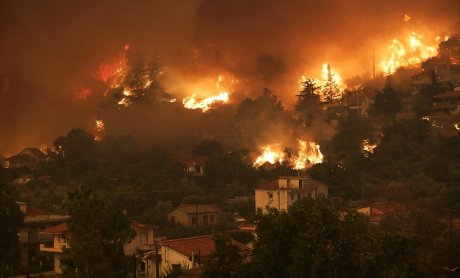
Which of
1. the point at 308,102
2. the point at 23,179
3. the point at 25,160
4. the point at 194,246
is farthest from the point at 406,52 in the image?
the point at 194,246

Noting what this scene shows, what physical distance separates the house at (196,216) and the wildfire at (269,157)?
1416cm

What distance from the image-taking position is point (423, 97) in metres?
70.2

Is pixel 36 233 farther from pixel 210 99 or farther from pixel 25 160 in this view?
pixel 210 99

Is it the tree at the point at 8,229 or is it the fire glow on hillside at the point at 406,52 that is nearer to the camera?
the tree at the point at 8,229

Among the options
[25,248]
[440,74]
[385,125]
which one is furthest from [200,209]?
[440,74]

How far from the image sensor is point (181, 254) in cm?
3869

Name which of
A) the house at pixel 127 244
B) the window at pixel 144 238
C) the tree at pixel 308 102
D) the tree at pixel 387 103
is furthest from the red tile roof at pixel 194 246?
the tree at pixel 308 102

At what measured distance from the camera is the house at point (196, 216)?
5419cm

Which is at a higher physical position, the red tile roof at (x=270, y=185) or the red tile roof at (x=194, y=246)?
the red tile roof at (x=270, y=185)

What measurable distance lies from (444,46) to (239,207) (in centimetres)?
3362

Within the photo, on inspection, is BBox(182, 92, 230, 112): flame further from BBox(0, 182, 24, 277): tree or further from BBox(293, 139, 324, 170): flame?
BBox(0, 182, 24, 277): tree

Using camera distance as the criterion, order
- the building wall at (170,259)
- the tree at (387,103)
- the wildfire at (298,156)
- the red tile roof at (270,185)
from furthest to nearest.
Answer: the tree at (387,103) → the wildfire at (298,156) → the red tile roof at (270,185) → the building wall at (170,259)

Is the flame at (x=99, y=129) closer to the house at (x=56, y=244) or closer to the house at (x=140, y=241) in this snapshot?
the house at (x=140, y=241)

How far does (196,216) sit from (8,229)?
19.9 m
